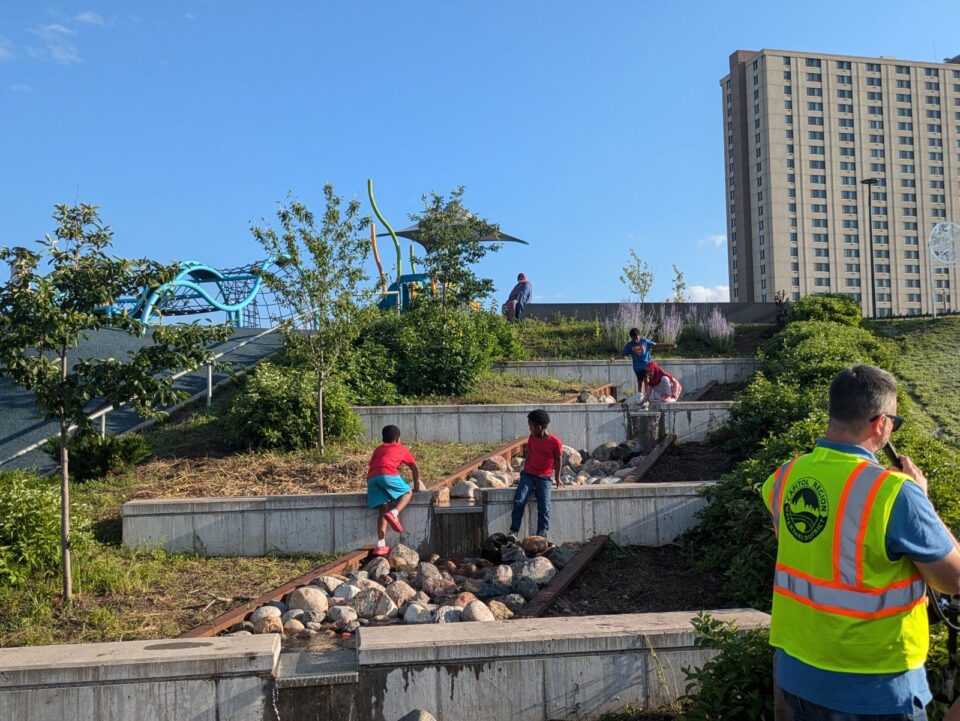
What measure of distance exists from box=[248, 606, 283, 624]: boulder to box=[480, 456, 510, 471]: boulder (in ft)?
16.0

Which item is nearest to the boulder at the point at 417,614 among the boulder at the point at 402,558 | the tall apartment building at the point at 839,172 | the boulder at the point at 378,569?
the boulder at the point at 378,569

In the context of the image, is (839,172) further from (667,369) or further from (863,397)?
(863,397)

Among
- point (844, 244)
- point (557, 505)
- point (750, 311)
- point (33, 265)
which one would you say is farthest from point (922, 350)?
point (844, 244)

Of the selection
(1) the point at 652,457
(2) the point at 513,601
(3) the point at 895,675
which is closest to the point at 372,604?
(2) the point at 513,601

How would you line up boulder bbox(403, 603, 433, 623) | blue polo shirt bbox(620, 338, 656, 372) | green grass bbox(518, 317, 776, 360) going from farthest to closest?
green grass bbox(518, 317, 776, 360)
blue polo shirt bbox(620, 338, 656, 372)
boulder bbox(403, 603, 433, 623)

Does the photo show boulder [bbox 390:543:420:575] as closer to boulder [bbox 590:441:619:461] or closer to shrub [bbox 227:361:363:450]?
shrub [bbox 227:361:363:450]

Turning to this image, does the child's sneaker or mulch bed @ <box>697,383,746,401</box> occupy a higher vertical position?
mulch bed @ <box>697,383,746,401</box>

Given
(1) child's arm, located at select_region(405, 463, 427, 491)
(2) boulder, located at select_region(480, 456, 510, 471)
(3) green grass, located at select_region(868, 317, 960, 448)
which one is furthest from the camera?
(3) green grass, located at select_region(868, 317, 960, 448)

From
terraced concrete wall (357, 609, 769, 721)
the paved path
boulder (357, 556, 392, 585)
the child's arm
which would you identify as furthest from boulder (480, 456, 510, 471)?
terraced concrete wall (357, 609, 769, 721)

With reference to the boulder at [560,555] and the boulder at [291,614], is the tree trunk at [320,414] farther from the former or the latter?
the boulder at [291,614]

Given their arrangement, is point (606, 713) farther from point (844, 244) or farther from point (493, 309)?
point (844, 244)

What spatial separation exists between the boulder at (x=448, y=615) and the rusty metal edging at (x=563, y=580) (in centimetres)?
48

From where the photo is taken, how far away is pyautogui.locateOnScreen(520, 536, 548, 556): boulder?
8.30m

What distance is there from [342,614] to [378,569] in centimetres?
133
